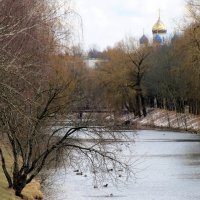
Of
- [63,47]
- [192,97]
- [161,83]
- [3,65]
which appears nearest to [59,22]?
[63,47]

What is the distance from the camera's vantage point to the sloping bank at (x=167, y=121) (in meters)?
63.5

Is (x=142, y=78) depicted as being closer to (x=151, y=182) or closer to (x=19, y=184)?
(x=151, y=182)

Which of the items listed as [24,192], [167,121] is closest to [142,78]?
[167,121]

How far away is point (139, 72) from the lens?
73812 millimetres

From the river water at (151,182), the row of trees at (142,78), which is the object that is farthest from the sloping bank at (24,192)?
the row of trees at (142,78)

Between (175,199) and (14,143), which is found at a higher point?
(14,143)

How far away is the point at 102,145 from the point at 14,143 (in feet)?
9.26

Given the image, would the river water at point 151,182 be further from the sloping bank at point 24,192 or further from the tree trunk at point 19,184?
the tree trunk at point 19,184

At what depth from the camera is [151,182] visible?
26.8 m

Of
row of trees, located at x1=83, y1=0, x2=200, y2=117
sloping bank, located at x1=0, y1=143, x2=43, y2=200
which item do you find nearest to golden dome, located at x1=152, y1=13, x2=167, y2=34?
row of trees, located at x1=83, y1=0, x2=200, y2=117

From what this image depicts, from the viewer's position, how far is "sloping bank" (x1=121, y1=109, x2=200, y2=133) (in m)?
63.5

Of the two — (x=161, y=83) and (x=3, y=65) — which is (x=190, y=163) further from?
(x=161, y=83)

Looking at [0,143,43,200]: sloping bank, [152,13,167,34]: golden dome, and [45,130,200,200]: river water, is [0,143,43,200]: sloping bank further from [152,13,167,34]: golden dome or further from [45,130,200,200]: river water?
[152,13,167,34]: golden dome

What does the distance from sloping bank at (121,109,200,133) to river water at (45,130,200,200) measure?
22.6 m
